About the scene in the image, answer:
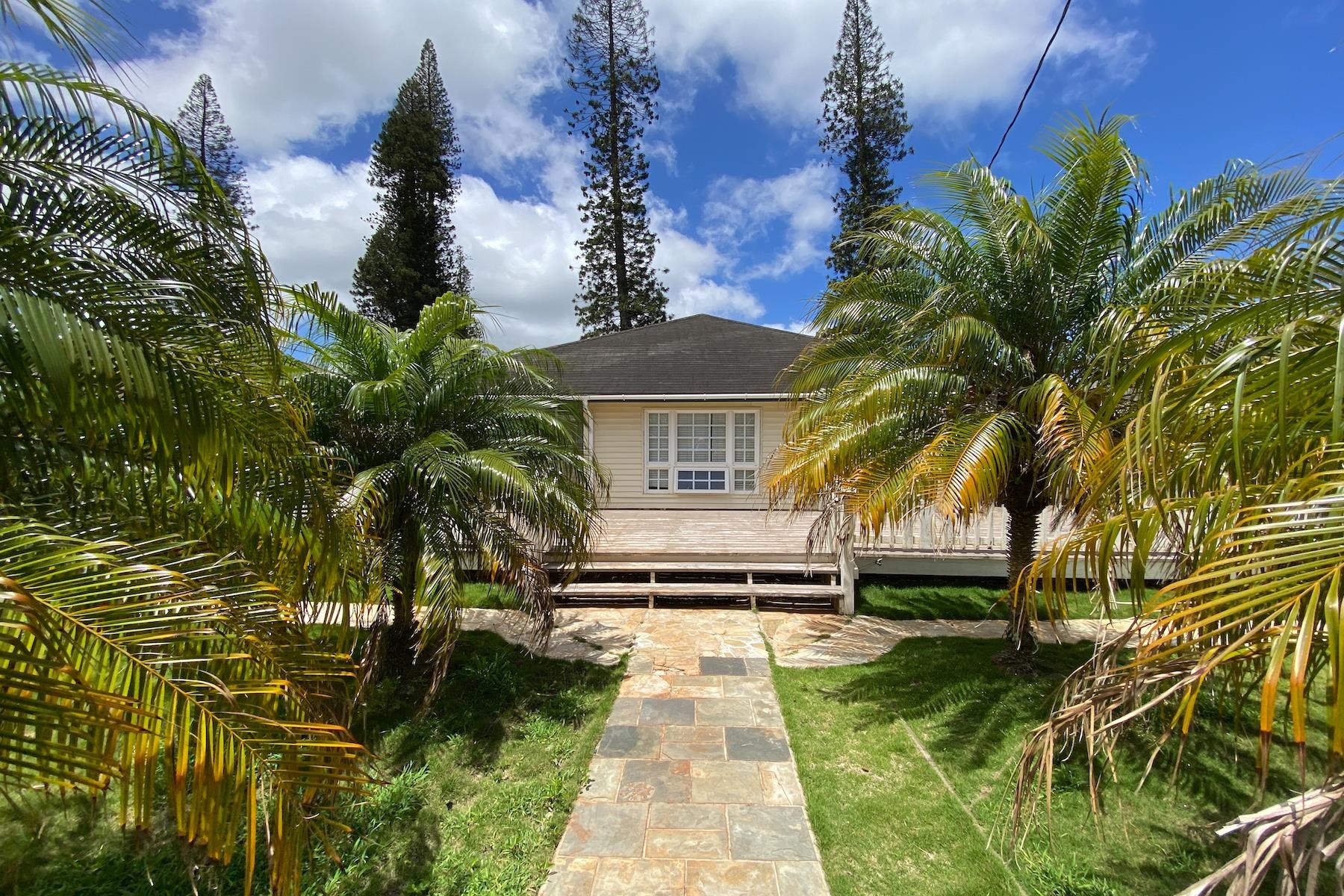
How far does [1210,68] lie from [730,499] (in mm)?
9184

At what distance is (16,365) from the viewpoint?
1.62 meters

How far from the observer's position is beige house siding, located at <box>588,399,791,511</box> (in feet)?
39.7

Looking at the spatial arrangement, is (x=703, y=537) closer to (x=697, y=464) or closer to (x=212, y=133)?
(x=697, y=464)

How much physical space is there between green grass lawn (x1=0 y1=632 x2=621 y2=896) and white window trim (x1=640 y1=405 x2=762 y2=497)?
7.15 m

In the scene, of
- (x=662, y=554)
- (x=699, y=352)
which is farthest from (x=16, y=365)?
(x=699, y=352)

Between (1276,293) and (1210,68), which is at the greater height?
(1210,68)

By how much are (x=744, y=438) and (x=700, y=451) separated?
1.00 meters

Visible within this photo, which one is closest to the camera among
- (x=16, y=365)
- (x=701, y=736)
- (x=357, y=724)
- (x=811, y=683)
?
(x=16, y=365)

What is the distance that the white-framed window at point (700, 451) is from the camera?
40.0ft

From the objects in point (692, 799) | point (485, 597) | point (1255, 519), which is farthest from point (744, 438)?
point (1255, 519)

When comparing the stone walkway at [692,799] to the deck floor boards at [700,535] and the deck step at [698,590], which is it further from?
the deck floor boards at [700,535]

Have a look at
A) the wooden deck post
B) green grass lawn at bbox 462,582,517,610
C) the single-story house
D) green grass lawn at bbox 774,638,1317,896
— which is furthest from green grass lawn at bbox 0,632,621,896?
the wooden deck post

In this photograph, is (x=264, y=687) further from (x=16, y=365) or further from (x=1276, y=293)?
(x=1276, y=293)

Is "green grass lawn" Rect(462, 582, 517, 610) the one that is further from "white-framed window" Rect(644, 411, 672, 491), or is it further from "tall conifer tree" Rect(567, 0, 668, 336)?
"tall conifer tree" Rect(567, 0, 668, 336)
